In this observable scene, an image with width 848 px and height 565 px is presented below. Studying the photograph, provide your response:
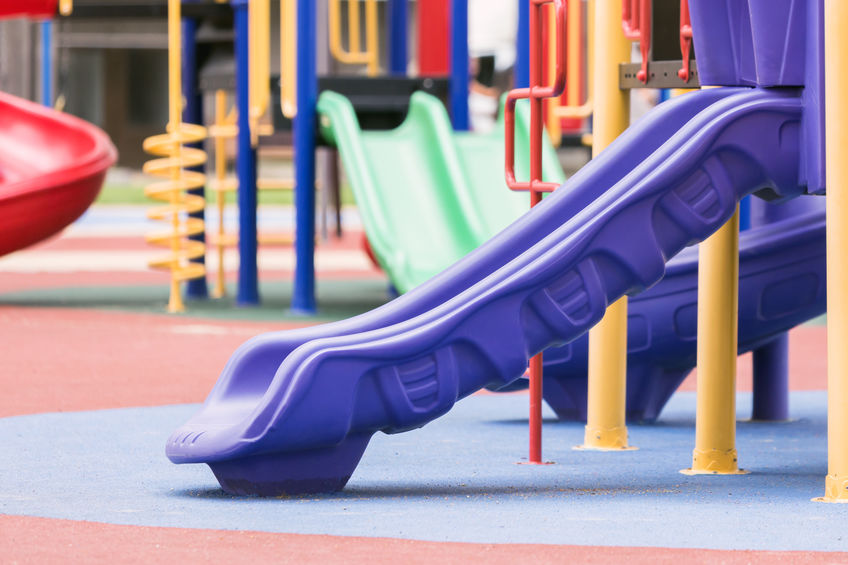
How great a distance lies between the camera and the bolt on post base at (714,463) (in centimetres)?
545

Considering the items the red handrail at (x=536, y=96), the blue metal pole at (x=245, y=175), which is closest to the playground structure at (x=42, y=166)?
the blue metal pole at (x=245, y=175)

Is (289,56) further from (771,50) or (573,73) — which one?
(771,50)

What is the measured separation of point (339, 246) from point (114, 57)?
12.9 meters

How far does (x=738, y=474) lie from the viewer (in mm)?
5430

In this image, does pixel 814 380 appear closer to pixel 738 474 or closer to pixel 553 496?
pixel 738 474

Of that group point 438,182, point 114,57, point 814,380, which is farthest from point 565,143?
point 114,57

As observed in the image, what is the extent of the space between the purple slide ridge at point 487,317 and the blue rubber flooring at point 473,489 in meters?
0.19

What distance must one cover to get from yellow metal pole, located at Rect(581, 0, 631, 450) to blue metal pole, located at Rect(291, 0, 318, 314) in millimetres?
5416

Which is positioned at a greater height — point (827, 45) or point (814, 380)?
point (827, 45)

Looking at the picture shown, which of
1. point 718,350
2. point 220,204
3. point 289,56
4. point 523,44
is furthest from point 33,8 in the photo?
point 718,350

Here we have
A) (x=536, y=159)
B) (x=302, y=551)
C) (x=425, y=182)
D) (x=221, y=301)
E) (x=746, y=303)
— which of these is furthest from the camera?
(x=221, y=301)

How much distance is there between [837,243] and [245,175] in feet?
26.3

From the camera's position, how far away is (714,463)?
5.46m

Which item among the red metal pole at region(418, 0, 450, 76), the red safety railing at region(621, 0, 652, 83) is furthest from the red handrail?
the red metal pole at region(418, 0, 450, 76)
